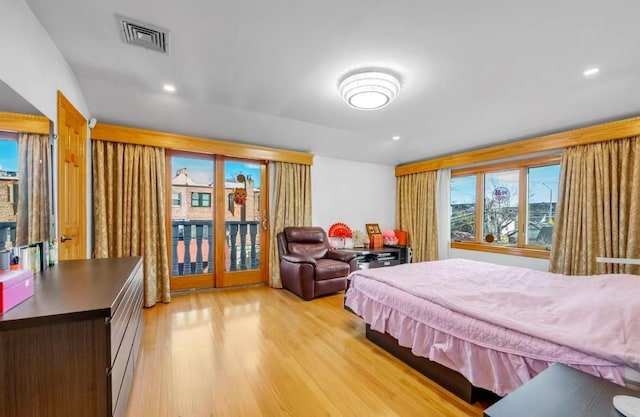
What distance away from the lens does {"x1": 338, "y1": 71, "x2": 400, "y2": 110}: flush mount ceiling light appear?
8.07 ft

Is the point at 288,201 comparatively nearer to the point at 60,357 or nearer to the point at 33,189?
the point at 33,189

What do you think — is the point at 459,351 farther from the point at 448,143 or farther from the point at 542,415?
the point at 448,143

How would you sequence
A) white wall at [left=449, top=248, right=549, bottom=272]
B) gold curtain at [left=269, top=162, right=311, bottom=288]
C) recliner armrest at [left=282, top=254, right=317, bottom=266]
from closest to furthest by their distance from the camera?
1. recliner armrest at [left=282, top=254, right=317, bottom=266]
2. white wall at [left=449, top=248, right=549, bottom=272]
3. gold curtain at [left=269, top=162, right=311, bottom=288]

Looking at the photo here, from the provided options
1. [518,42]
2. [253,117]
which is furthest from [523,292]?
A: [253,117]

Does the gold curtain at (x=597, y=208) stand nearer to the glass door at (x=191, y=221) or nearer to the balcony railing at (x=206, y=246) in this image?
the balcony railing at (x=206, y=246)

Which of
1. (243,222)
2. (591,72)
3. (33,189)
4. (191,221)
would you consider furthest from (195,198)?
(591,72)

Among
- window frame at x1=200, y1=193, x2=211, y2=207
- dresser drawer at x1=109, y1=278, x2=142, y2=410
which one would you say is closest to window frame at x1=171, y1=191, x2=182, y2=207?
window frame at x1=200, y1=193, x2=211, y2=207

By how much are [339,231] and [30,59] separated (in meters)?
4.31

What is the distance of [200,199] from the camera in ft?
13.4

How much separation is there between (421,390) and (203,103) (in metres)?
3.69

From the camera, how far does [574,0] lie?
1.63 m

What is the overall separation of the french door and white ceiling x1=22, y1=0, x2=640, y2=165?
613mm

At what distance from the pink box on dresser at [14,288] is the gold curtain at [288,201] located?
127 inches

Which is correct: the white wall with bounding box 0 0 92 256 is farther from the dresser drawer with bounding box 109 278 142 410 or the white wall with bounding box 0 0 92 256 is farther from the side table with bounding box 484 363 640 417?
the side table with bounding box 484 363 640 417
